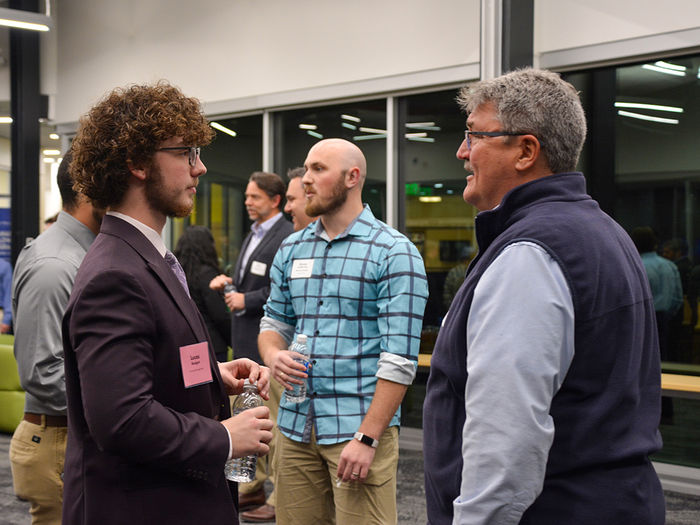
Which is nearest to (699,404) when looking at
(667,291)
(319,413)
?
(667,291)

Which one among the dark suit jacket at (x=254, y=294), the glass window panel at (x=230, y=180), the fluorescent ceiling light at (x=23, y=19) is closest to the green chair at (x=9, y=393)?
the glass window panel at (x=230, y=180)

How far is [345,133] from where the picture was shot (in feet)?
21.2

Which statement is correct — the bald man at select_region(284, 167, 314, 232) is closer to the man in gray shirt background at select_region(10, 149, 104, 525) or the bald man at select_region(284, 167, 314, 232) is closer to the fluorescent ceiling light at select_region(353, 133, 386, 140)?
the fluorescent ceiling light at select_region(353, 133, 386, 140)

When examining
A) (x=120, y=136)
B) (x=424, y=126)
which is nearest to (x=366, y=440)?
(x=120, y=136)

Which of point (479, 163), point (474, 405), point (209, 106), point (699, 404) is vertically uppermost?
point (209, 106)

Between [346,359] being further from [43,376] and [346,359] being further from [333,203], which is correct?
[43,376]

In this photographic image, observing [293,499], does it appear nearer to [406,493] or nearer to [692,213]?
[406,493]

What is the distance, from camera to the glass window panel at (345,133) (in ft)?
20.5

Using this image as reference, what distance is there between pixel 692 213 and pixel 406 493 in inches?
105

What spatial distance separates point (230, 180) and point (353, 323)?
16.6 feet

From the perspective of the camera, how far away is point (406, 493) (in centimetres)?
474

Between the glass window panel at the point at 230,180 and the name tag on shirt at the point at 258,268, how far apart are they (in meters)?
2.68

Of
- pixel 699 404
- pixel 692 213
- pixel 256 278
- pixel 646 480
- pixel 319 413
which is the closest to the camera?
pixel 646 480

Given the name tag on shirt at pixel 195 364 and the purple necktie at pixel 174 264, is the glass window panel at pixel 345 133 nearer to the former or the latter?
the purple necktie at pixel 174 264
